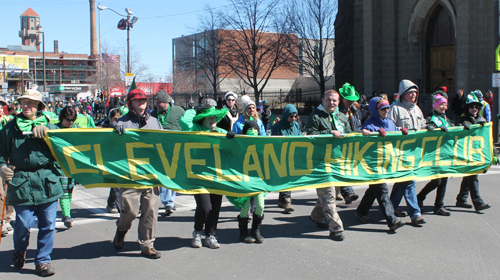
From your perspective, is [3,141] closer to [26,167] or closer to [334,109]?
[26,167]

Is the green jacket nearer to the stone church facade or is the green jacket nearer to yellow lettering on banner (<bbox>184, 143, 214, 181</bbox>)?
yellow lettering on banner (<bbox>184, 143, 214, 181</bbox>)

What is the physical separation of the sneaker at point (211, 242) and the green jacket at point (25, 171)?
5.89 feet

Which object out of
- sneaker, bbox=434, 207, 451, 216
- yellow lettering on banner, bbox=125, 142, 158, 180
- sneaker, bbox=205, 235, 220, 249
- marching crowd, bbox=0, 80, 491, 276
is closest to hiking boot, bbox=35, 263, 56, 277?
marching crowd, bbox=0, 80, 491, 276

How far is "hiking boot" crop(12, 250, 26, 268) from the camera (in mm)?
4945

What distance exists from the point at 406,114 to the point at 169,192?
381cm

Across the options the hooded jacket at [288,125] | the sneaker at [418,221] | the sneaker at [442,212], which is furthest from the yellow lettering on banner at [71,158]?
the sneaker at [442,212]

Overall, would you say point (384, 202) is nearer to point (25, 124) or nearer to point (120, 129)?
point (120, 129)

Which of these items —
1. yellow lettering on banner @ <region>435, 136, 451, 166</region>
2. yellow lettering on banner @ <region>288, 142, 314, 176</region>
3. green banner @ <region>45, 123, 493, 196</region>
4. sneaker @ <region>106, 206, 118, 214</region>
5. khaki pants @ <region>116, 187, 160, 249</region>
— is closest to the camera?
khaki pants @ <region>116, 187, 160, 249</region>

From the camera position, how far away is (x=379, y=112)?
6.59 m

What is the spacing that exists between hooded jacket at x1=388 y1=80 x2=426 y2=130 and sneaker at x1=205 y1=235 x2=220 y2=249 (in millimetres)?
3147

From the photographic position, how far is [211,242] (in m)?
5.65

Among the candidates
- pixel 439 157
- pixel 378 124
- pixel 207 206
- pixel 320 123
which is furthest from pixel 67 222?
pixel 439 157

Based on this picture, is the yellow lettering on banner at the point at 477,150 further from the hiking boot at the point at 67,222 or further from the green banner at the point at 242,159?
the hiking boot at the point at 67,222

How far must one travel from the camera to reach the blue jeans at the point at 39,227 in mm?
4781
